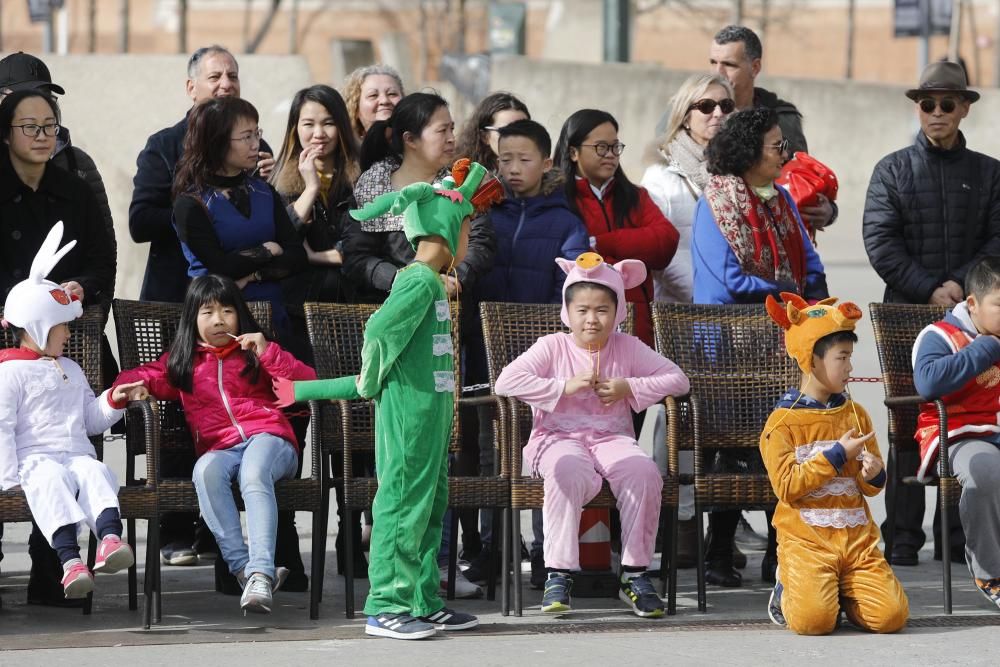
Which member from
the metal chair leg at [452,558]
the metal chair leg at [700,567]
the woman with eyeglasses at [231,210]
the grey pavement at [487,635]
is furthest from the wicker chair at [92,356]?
the metal chair leg at [700,567]

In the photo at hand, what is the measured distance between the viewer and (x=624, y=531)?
6.52 m

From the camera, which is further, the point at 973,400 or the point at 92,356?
the point at 973,400

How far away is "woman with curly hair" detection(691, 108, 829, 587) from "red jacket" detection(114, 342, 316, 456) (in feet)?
5.97

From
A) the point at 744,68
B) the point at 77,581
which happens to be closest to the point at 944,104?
the point at 744,68

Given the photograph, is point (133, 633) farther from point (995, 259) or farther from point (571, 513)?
point (995, 259)

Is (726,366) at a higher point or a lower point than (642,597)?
higher

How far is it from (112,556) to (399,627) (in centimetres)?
101

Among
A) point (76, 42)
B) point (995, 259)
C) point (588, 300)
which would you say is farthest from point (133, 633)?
point (76, 42)

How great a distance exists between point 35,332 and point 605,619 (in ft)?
7.73

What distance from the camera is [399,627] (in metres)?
6.00

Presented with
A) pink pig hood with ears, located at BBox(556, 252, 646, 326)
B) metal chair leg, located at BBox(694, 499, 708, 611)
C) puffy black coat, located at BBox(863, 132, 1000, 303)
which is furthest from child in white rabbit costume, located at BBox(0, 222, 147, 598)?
puffy black coat, located at BBox(863, 132, 1000, 303)

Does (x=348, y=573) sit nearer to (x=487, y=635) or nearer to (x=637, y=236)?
(x=487, y=635)

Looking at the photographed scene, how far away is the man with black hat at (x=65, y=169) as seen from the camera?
6.62m

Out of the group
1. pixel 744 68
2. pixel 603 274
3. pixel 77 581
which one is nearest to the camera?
pixel 77 581
